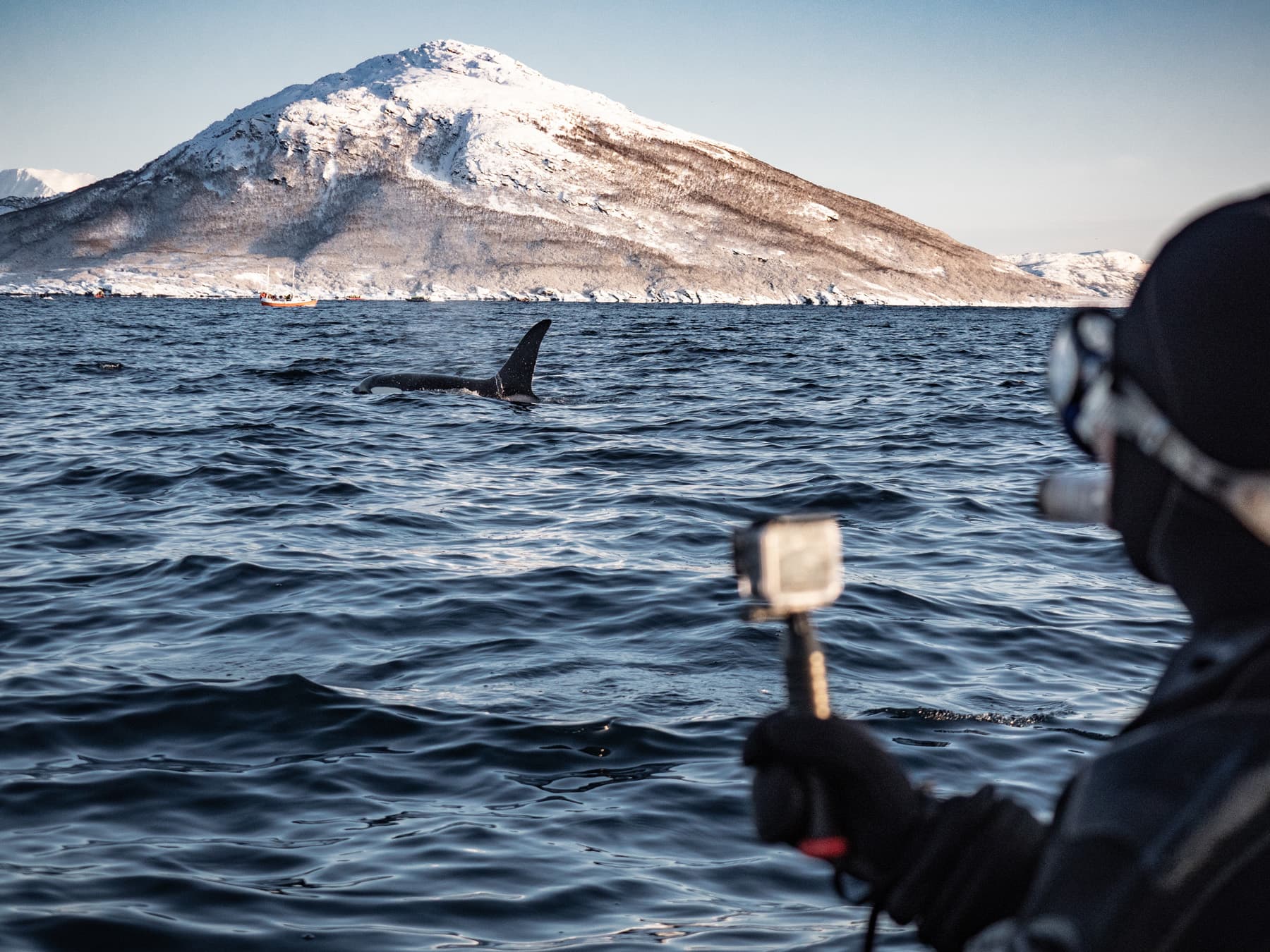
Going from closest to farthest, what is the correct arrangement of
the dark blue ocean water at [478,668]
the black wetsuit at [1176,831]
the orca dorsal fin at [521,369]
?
the black wetsuit at [1176,831] < the dark blue ocean water at [478,668] < the orca dorsal fin at [521,369]

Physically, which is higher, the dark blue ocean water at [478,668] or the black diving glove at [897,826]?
the black diving glove at [897,826]

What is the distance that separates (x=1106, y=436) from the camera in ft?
6.33

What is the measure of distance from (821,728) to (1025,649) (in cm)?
731

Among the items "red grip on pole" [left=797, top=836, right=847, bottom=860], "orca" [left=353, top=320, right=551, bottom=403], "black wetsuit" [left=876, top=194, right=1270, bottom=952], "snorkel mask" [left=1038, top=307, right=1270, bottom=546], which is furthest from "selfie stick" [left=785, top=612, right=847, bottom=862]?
"orca" [left=353, top=320, right=551, bottom=403]

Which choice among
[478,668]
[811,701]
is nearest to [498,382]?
[478,668]

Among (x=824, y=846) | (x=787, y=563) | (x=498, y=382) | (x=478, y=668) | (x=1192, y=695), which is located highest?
(x=498, y=382)

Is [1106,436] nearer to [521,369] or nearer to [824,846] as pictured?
[824,846]

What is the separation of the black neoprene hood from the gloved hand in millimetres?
559

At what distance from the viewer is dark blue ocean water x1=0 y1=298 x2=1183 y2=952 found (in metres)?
5.08

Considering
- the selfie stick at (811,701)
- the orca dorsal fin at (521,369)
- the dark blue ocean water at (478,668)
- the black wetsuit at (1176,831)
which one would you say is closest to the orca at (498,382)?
the orca dorsal fin at (521,369)

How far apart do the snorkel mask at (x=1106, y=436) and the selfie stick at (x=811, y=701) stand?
528 millimetres

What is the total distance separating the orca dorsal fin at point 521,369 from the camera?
24406 mm

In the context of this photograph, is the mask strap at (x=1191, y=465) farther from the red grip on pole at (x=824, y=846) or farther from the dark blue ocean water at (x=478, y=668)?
the dark blue ocean water at (x=478, y=668)

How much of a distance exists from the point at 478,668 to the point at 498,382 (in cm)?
1765
